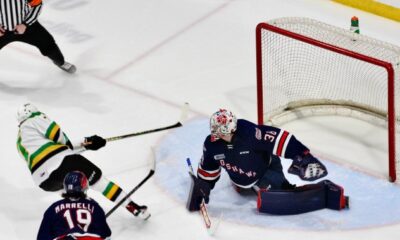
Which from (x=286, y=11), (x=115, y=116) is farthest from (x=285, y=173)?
(x=286, y=11)

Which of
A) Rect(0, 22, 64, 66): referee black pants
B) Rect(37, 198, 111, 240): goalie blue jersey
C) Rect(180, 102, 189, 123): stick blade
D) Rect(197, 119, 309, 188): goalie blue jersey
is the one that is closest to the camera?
Rect(37, 198, 111, 240): goalie blue jersey

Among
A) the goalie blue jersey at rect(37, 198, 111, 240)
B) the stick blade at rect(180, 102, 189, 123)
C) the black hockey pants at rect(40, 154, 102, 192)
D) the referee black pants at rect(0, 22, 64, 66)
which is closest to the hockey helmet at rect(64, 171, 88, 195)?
the goalie blue jersey at rect(37, 198, 111, 240)

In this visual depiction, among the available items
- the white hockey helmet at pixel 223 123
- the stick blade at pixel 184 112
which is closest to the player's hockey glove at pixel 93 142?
the white hockey helmet at pixel 223 123

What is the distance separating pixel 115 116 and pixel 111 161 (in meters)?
0.51

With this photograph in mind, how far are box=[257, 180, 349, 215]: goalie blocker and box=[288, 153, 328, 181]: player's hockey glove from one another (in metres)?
0.14

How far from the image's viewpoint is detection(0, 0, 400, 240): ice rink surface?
16.8ft

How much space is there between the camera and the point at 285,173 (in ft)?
17.6

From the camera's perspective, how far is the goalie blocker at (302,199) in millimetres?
5066

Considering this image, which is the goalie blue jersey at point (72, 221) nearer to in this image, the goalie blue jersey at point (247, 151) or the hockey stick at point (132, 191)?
the hockey stick at point (132, 191)

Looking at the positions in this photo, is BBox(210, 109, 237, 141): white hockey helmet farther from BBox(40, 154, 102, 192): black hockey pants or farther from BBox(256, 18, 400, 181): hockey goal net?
BBox(256, 18, 400, 181): hockey goal net

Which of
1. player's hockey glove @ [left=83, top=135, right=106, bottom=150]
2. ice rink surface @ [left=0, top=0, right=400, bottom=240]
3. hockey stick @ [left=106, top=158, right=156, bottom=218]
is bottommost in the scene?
ice rink surface @ [left=0, top=0, right=400, bottom=240]

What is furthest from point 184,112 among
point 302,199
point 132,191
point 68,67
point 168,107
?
point 68,67

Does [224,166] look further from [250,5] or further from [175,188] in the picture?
[250,5]

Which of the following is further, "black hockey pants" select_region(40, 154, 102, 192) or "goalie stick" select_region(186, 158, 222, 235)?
"goalie stick" select_region(186, 158, 222, 235)
